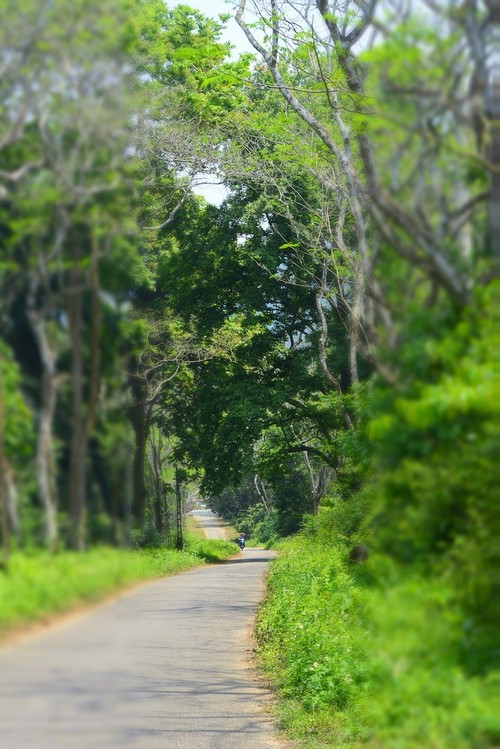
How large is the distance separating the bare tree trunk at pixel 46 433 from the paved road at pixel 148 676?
141 millimetres

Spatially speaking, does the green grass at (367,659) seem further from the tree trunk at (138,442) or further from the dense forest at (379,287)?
the tree trunk at (138,442)

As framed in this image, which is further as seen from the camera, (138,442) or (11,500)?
(138,442)

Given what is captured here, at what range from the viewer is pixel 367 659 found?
6.81 m

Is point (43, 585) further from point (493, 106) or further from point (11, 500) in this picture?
point (493, 106)

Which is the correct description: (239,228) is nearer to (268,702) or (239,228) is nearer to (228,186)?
(228,186)

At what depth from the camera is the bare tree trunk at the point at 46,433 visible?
133cm

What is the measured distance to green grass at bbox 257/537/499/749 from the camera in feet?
4.08

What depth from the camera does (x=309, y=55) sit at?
7379 millimetres

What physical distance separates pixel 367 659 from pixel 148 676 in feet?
9.70

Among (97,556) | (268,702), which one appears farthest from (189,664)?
(97,556)

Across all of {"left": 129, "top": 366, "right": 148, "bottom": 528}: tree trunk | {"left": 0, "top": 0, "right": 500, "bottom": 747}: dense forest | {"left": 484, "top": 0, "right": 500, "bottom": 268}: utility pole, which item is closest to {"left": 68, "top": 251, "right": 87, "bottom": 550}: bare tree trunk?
{"left": 0, "top": 0, "right": 500, "bottom": 747}: dense forest

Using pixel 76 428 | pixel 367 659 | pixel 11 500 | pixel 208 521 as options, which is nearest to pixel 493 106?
pixel 76 428

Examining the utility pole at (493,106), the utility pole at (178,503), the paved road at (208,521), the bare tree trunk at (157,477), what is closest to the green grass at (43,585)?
the utility pole at (493,106)

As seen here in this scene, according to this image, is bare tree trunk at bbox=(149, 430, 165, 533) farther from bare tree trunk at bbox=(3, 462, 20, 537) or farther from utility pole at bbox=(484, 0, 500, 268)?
utility pole at bbox=(484, 0, 500, 268)
